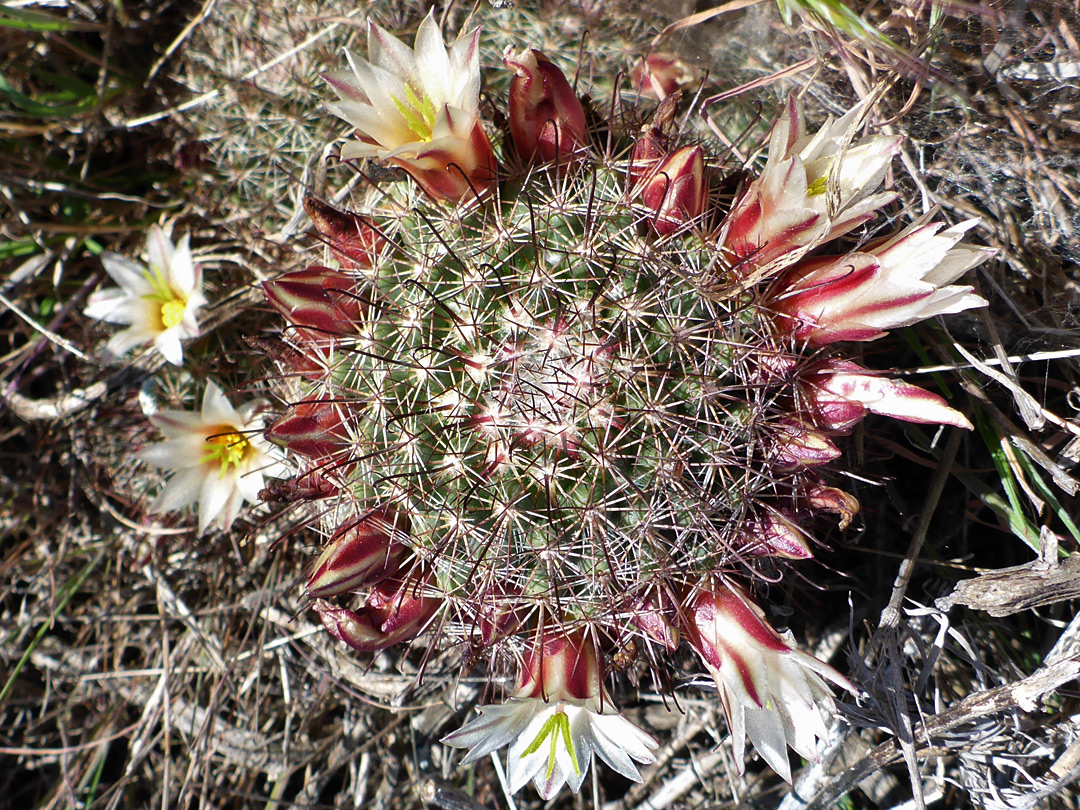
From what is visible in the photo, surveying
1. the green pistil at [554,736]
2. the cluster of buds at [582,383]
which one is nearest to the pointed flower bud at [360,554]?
the cluster of buds at [582,383]

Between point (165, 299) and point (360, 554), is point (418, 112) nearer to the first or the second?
point (360, 554)

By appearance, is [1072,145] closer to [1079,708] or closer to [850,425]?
[850,425]

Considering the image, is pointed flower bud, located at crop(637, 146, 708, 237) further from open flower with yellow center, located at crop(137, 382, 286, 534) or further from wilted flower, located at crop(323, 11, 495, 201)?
open flower with yellow center, located at crop(137, 382, 286, 534)

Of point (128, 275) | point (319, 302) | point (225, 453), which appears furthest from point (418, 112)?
point (128, 275)

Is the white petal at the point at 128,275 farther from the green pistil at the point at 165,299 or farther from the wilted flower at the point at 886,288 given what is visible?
the wilted flower at the point at 886,288

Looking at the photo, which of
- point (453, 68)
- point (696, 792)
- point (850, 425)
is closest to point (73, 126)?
point (453, 68)
